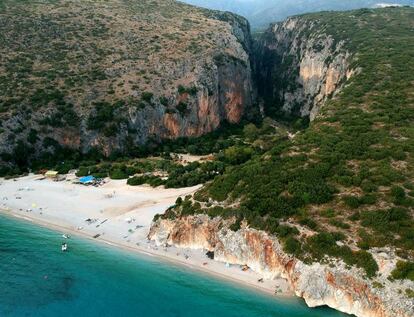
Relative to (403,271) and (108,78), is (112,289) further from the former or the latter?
(108,78)

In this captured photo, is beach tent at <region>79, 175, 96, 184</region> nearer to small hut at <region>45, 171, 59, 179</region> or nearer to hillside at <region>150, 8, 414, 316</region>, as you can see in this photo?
small hut at <region>45, 171, 59, 179</region>

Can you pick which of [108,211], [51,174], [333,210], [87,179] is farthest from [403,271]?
[51,174]

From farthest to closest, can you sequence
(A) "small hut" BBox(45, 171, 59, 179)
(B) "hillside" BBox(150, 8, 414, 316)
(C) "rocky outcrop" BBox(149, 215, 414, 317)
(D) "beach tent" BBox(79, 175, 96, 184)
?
(A) "small hut" BBox(45, 171, 59, 179) < (D) "beach tent" BBox(79, 175, 96, 184) < (B) "hillside" BBox(150, 8, 414, 316) < (C) "rocky outcrop" BBox(149, 215, 414, 317)

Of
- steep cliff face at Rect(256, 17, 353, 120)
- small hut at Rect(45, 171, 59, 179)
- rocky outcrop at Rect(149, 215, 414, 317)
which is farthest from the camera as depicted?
steep cliff face at Rect(256, 17, 353, 120)

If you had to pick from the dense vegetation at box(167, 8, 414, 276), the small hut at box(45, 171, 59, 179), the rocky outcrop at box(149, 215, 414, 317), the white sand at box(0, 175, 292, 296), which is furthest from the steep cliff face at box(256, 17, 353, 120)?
the rocky outcrop at box(149, 215, 414, 317)

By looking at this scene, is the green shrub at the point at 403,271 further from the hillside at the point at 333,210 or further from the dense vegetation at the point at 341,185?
the dense vegetation at the point at 341,185

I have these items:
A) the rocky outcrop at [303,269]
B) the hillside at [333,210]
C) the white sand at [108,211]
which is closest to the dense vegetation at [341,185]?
the hillside at [333,210]
